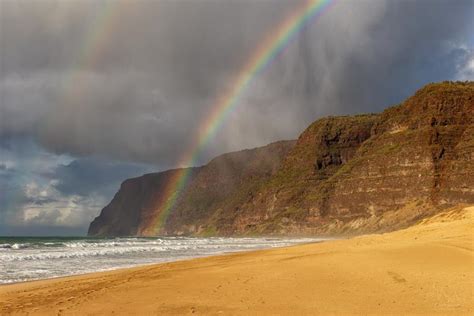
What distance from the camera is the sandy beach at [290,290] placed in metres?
11.8

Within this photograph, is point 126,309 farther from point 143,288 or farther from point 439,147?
point 439,147

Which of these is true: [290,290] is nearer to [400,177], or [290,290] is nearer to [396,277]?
[396,277]

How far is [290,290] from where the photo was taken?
546 inches

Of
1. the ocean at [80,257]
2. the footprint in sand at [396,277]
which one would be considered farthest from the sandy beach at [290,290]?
the ocean at [80,257]

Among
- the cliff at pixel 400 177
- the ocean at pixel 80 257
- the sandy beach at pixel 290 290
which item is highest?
the cliff at pixel 400 177

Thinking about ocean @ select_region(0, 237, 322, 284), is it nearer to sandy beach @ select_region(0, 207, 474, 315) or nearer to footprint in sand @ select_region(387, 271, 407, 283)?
sandy beach @ select_region(0, 207, 474, 315)

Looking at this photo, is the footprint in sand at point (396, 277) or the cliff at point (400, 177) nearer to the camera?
the footprint in sand at point (396, 277)

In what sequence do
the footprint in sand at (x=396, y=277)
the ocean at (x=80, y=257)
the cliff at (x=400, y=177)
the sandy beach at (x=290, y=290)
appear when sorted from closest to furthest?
the sandy beach at (x=290, y=290), the footprint in sand at (x=396, y=277), the ocean at (x=80, y=257), the cliff at (x=400, y=177)

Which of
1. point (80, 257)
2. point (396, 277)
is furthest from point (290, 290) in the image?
point (80, 257)

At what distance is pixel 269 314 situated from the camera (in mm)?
11102

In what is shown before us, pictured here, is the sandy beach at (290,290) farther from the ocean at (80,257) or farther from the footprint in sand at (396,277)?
the ocean at (80,257)

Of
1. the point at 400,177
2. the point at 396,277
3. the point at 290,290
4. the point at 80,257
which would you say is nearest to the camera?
the point at 290,290

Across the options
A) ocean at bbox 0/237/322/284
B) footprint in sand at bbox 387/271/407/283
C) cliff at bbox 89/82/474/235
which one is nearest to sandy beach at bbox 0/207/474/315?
footprint in sand at bbox 387/271/407/283

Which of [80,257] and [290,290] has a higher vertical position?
[80,257]
